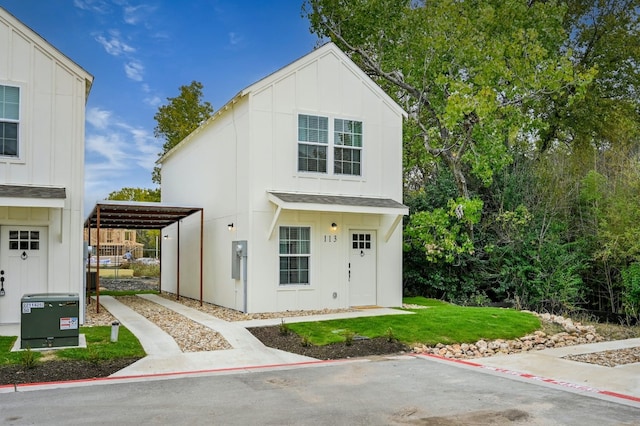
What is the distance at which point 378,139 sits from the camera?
16.3m

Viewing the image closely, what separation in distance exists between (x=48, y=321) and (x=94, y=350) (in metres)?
1.05

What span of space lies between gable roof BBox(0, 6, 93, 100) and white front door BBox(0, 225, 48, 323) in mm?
3783

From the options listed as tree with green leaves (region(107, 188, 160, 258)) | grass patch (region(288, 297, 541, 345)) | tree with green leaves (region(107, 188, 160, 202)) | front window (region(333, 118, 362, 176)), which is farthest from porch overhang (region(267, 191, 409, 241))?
tree with green leaves (region(107, 188, 160, 202))

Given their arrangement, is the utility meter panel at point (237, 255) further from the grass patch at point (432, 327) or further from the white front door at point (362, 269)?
the white front door at point (362, 269)

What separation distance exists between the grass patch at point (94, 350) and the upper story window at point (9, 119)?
4.25m

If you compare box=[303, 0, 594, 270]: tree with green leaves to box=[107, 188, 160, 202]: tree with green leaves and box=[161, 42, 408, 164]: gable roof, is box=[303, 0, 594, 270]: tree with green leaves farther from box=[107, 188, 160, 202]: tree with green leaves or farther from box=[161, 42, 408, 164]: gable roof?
box=[107, 188, 160, 202]: tree with green leaves

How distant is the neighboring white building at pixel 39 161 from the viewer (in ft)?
40.4

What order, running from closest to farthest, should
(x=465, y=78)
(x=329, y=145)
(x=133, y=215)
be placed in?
1. (x=329, y=145)
2. (x=133, y=215)
3. (x=465, y=78)

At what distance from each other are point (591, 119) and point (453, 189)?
329 inches

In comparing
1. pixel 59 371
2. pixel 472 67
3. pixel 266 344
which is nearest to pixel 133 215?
pixel 266 344

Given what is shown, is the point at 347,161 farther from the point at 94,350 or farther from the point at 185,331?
the point at 94,350

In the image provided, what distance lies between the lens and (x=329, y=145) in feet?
50.8

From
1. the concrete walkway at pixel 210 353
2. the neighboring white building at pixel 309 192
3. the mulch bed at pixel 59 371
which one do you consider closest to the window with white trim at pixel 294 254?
the neighboring white building at pixel 309 192

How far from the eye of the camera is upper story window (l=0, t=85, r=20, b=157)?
12.3 meters
